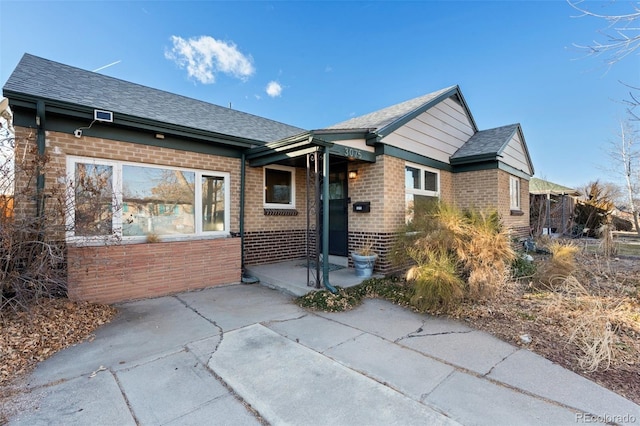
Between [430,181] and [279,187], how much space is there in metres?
4.29

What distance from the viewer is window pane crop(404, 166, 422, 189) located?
7335mm

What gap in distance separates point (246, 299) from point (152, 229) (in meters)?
2.35

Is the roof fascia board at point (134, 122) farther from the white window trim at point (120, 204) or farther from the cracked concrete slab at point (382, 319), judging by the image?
the cracked concrete slab at point (382, 319)

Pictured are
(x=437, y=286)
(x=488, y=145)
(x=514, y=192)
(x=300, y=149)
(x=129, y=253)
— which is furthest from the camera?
(x=514, y=192)

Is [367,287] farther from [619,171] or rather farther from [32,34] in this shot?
[619,171]

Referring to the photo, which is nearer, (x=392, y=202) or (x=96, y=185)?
(x=96, y=185)

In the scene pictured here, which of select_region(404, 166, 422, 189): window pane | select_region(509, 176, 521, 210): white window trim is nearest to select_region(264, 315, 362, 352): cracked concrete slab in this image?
select_region(404, 166, 422, 189): window pane

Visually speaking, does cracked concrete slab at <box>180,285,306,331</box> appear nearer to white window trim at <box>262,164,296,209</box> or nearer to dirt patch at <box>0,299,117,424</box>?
dirt patch at <box>0,299,117,424</box>

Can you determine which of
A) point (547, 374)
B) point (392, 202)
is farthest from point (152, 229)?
point (547, 374)

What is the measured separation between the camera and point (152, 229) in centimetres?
563

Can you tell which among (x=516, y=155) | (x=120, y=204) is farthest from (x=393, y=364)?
(x=516, y=155)

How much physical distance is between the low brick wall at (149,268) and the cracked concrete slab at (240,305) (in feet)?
1.08

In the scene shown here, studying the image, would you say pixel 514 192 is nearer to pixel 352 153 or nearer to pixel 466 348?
pixel 352 153

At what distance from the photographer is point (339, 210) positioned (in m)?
7.46
